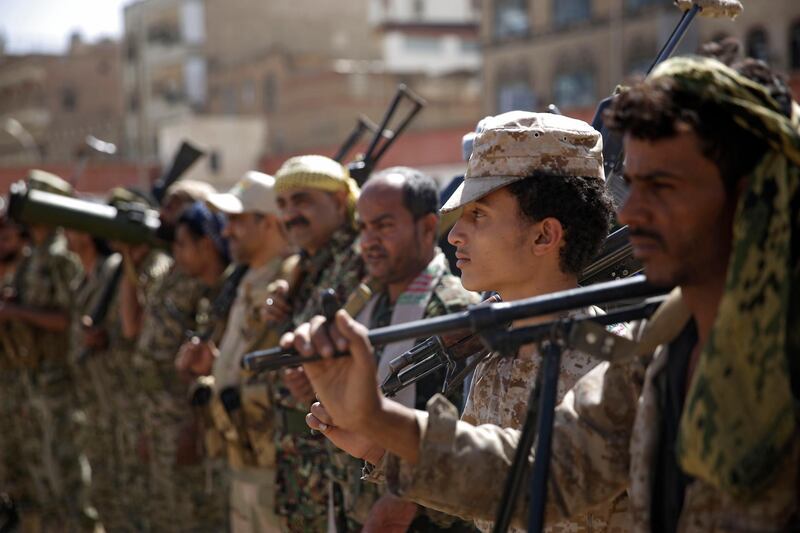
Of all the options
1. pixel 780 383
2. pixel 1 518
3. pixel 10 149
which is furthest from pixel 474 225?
pixel 10 149

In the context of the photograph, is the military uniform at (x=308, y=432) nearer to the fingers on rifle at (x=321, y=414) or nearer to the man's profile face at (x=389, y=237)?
the man's profile face at (x=389, y=237)

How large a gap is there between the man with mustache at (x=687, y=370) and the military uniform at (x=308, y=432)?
239 cm

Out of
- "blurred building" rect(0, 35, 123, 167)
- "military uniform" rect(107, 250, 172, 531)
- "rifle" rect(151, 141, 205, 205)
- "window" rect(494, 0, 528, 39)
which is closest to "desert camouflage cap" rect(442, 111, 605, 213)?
"military uniform" rect(107, 250, 172, 531)

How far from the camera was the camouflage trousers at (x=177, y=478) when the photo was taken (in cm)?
699

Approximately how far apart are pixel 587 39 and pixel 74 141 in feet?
87.4

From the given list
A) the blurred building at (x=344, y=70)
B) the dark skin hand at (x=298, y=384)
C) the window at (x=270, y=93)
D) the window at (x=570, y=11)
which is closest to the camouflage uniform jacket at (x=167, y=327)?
the dark skin hand at (x=298, y=384)

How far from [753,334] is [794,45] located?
93.6 ft

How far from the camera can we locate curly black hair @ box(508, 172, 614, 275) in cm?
296

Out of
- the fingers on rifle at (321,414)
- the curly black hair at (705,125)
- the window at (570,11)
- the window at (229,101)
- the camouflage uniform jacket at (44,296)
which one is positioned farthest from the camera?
the window at (229,101)

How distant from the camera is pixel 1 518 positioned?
921 centimetres

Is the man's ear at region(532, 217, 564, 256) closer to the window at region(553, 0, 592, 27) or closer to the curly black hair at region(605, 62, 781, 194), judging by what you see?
the curly black hair at region(605, 62, 781, 194)

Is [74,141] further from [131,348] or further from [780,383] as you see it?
[780,383]

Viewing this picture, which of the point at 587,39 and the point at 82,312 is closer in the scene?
the point at 82,312

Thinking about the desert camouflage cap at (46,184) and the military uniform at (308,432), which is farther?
the desert camouflage cap at (46,184)
